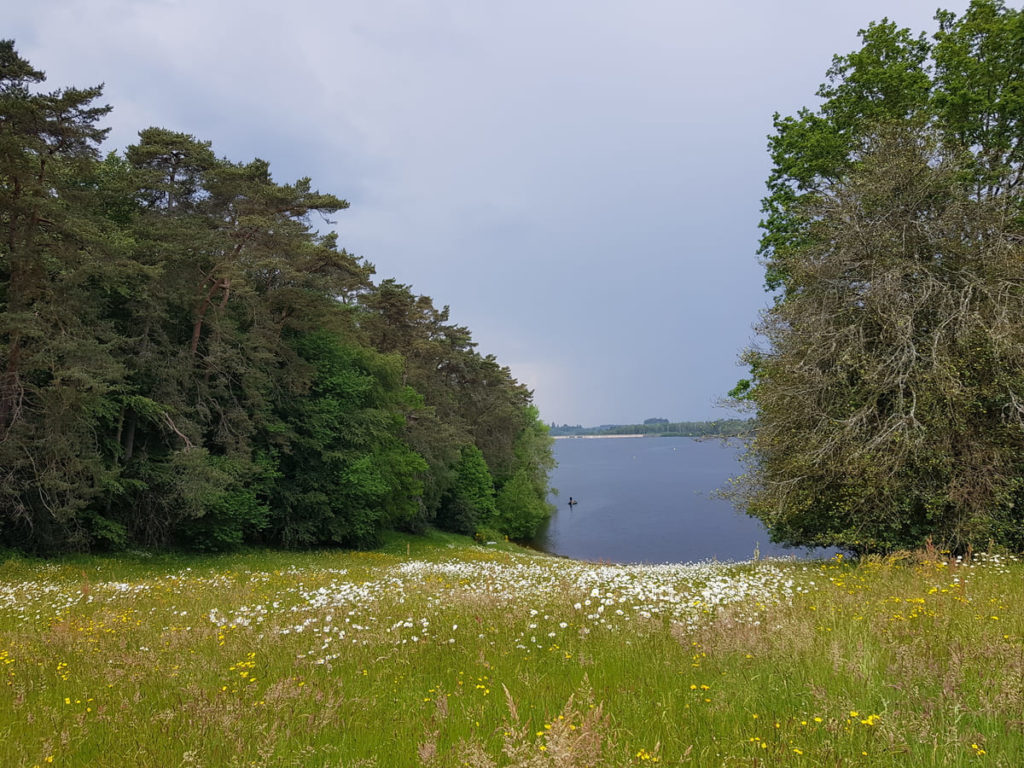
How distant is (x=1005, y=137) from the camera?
18.6 metres

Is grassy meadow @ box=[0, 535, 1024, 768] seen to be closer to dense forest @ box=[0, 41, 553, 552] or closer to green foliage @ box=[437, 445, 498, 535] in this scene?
dense forest @ box=[0, 41, 553, 552]

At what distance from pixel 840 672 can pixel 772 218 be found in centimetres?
2281

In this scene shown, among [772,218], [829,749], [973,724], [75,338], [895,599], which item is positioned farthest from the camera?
[772,218]

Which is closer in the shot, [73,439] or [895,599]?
[895,599]

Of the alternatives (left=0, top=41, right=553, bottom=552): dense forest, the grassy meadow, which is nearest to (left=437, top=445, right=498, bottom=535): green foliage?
(left=0, top=41, right=553, bottom=552): dense forest

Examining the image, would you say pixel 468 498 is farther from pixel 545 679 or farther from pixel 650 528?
pixel 545 679

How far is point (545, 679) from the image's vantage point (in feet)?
15.4

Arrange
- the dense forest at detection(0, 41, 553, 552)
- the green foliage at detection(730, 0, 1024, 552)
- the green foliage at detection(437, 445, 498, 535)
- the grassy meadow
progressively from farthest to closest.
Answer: the green foliage at detection(437, 445, 498, 535), the dense forest at detection(0, 41, 553, 552), the green foliage at detection(730, 0, 1024, 552), the grassy meadow

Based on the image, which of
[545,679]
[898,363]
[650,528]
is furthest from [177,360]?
[650,528]

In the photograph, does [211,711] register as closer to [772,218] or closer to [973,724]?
[973,724]

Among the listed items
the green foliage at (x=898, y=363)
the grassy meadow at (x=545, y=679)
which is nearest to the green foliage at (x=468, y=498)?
the green foliage at (x=898, y=363)

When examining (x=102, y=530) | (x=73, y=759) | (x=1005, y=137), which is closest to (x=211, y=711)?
(x=73, y=759)

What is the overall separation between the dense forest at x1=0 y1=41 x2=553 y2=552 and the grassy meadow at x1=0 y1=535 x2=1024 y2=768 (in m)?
13.1

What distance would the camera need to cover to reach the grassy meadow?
3.31 meters
